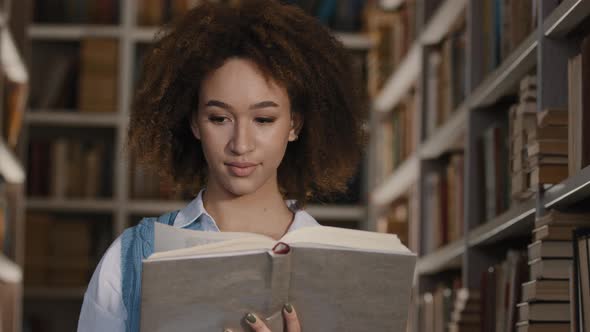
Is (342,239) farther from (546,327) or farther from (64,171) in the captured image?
(64,171)

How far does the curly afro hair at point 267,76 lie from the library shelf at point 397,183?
77.2 inches

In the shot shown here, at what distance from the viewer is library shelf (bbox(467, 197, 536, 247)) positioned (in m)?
2.41

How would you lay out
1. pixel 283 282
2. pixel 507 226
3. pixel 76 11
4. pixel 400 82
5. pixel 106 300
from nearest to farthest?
pixel 283 282 → pixel 106 300 → pixel 507 226 → pixel 400 82 → pixel 76 11

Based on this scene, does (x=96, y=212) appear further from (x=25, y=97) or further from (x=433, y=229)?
(x=433, y=229)

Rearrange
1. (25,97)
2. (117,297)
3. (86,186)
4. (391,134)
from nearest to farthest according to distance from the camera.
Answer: (117,297)
(25,97)
(391,134)
(86,186)

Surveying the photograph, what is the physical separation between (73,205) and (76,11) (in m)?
0.87

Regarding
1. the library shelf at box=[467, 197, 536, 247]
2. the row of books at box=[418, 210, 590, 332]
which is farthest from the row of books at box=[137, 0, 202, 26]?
the row of books at box=[418, 210, 590, 332]

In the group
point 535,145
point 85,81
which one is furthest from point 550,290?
point 85,81

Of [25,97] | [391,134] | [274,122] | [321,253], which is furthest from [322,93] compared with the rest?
[391,134]

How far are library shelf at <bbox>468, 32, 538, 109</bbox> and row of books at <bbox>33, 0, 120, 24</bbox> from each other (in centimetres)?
244

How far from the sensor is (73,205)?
4.92 metres

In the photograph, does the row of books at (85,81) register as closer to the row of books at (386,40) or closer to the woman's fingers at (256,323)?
the row of books at (386,40)

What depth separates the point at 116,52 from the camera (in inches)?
197

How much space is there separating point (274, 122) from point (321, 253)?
294 millimetres
